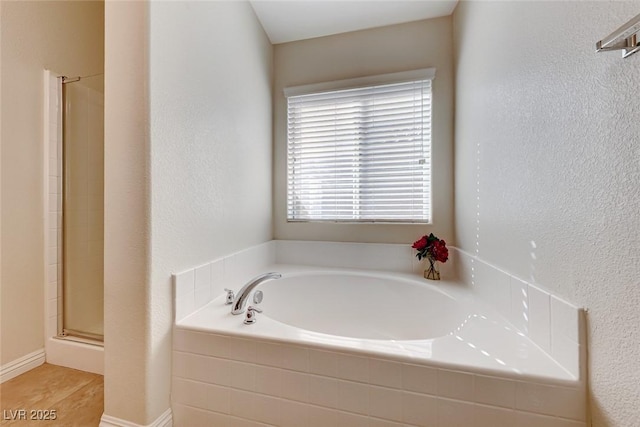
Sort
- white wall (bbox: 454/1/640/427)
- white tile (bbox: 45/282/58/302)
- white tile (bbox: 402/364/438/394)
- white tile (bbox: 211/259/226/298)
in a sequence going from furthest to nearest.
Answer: white tile (bbox: 45/282/58/302) < white tile (bbox: 211/259/226/298) < white tile (bbox: 402/364/438/394) < white wall (bbox: 454/1/640/427)

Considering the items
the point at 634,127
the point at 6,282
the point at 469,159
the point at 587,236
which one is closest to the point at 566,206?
the point at 587,236

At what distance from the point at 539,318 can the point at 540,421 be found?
0.32m

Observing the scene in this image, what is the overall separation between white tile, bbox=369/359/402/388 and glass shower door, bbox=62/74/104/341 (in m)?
1.78

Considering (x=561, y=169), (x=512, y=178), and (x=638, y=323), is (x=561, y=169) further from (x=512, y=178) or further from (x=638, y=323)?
(x=638, y=323)

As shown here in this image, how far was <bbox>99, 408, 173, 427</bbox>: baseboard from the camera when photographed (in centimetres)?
106

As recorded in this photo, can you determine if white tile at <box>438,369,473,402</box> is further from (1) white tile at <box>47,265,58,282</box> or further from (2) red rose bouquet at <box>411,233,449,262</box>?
(1) white tile at <box>47,265,58,282</box>

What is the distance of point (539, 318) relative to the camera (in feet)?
3.07

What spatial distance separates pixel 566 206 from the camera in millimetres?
817

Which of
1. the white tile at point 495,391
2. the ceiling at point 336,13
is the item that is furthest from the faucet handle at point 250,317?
the ceiling at point 336,13

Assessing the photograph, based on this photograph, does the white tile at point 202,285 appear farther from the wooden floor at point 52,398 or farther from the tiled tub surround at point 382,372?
the wooden floor at point 52,398

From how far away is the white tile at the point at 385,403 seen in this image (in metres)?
0.89

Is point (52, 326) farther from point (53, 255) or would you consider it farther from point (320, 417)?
point (320, 417)

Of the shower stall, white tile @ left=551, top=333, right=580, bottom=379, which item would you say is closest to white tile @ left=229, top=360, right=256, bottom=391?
white tile @ left=551, top=333, right=580, bottom=379

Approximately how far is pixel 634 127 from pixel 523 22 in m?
0.71
